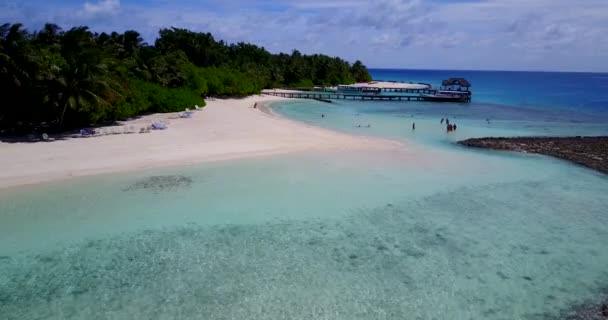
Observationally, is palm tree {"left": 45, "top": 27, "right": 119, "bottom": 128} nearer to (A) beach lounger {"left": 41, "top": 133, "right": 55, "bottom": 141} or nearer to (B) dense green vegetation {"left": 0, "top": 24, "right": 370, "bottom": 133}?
(B) dense green vegetation {"left": 0, "top": 24, "right": 370, "bottom": 133}

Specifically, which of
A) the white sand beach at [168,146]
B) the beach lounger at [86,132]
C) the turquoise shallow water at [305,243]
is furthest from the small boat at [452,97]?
the beach lounger at [86,132]

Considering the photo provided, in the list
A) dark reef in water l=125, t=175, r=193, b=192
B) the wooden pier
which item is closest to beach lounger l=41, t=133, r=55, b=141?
dark reef in water l=125, t=175, r=193, b=192

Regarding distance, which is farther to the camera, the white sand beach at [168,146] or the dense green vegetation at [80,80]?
the dense green vegetation at [80,80]

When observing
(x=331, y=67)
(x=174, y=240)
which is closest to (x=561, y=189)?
(x=174, y=240)

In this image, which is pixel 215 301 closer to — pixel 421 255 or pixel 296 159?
pixel 421 255

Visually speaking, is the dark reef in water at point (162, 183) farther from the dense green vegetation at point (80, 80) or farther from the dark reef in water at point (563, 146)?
the dark reef in water at point (563, 146)

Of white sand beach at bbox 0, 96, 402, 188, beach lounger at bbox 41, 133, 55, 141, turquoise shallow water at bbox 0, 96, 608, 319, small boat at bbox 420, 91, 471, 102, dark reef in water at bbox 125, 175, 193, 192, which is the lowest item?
turquoise shallow water at bbox 0, 96, 608, 319
